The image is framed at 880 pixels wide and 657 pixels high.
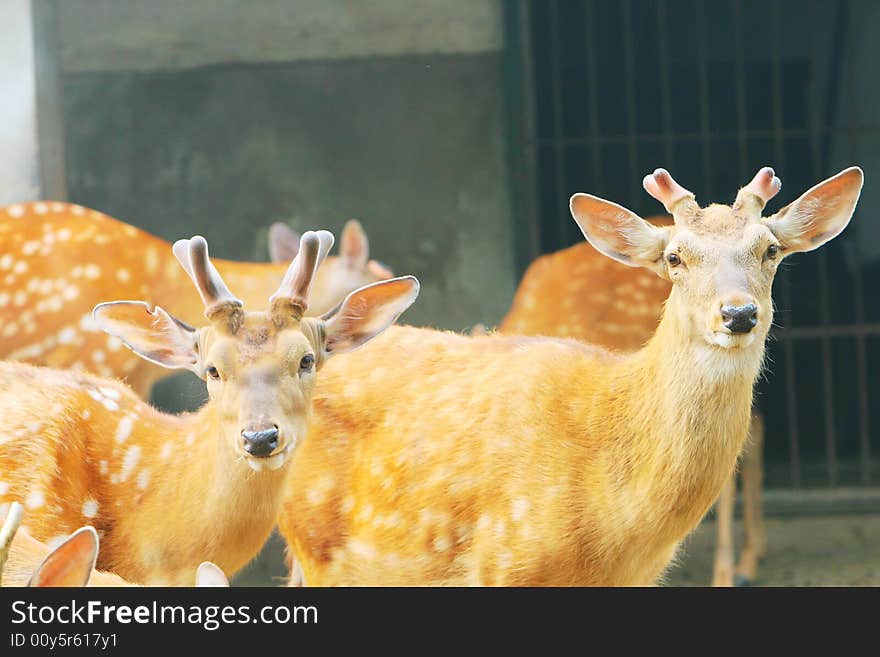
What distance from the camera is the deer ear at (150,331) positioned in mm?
3152

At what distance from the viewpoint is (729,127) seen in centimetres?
699

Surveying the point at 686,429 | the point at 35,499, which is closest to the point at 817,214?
the point at 686,429

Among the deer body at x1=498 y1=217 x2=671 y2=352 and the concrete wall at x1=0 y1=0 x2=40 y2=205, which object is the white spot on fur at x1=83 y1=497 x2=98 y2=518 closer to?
the concrete wall at x1=0 y1=0 x2=40 y2=205

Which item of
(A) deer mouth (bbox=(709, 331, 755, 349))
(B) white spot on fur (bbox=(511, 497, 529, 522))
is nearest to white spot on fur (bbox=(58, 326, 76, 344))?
(B) white spot on fur (bbox=(511, 497, 529, 522))

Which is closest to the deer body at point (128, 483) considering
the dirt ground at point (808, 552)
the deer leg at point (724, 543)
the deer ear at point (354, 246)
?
the deer ear at point (354, 246)

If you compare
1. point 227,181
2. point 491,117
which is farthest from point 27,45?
point 491,117

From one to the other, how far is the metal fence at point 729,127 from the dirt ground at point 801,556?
23cm

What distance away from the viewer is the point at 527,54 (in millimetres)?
5160

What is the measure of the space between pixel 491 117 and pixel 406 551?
228cm

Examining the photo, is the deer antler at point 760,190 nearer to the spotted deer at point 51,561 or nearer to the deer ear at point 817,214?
the deer ear at point 817,214

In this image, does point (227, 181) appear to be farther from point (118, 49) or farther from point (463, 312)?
point (463, 312)

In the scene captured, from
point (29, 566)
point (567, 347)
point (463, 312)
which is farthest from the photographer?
point (463, 312)

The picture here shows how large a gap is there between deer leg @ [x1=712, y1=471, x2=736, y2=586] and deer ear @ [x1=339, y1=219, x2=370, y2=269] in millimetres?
1621

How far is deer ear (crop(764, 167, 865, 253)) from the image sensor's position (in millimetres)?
3115
